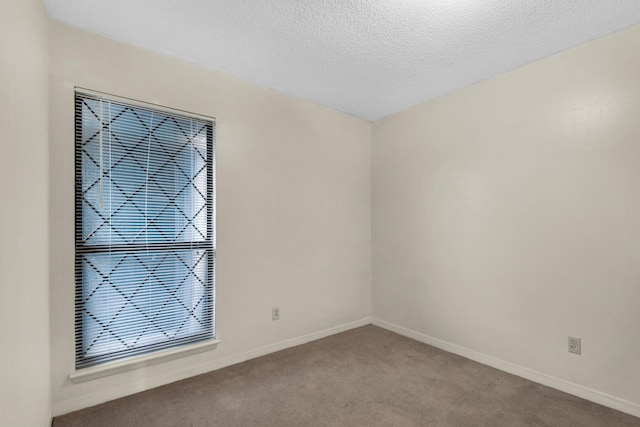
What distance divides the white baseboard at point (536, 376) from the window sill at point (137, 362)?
2.06 m

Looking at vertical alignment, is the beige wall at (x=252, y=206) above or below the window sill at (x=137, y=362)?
above

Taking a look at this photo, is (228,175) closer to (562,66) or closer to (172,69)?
(172,69)

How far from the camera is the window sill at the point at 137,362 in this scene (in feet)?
6.60

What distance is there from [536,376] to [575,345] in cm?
39

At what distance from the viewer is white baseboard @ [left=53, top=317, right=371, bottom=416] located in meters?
1.99

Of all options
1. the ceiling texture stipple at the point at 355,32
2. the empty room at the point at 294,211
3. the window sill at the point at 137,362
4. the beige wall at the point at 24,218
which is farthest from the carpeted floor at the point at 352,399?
the ceiling texture stipple at the point at 355,32

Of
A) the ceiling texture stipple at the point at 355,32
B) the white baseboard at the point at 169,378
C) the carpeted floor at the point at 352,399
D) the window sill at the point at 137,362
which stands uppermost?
the ceiling texture stipple at the point at 355,32

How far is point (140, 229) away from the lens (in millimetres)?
2260

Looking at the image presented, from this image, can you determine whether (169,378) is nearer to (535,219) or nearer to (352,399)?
(352,399)

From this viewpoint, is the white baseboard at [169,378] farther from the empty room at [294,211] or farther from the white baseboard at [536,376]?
the white baseboard at [536,376]

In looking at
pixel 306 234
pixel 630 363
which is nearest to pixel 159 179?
pixel 306 234

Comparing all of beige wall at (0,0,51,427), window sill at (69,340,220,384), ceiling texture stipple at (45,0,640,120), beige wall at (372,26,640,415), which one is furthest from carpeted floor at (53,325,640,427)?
ceiling texture stipple at (45,0,640,120)

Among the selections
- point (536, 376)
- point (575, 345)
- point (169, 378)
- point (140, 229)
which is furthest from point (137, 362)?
point (575, 345)

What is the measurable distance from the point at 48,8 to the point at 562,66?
347 centimetres
